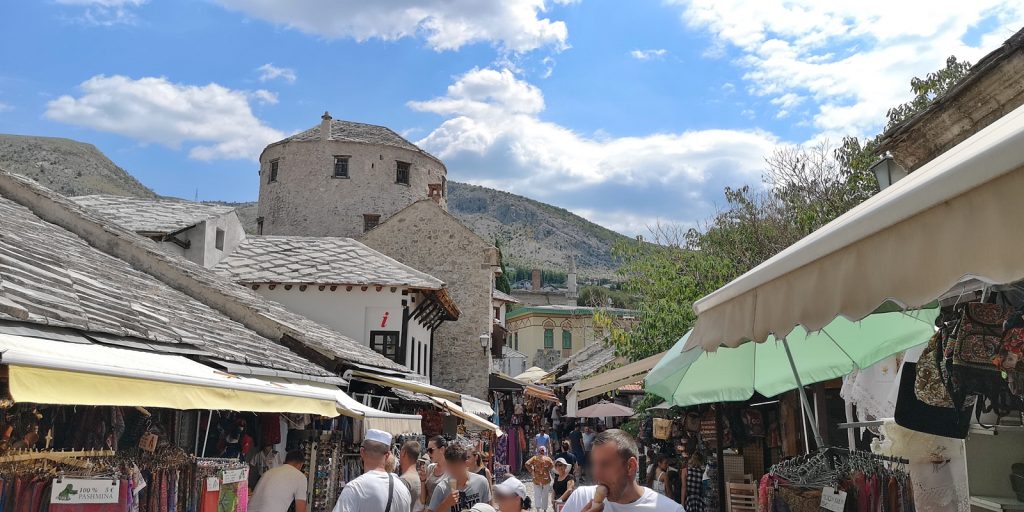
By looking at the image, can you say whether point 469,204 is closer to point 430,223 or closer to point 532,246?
point 532,246

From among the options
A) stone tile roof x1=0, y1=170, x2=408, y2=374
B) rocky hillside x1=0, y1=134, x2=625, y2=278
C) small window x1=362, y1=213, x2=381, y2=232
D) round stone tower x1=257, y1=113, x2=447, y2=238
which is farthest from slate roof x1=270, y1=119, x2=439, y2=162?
rocky hillside x1=0, y1=134, x2=625, y2=278

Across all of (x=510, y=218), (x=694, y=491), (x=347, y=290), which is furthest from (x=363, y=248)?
(x=510, y=218)

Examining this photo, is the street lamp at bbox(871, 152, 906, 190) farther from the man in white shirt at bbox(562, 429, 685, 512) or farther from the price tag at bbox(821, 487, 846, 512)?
the man in white shirt at bbox(562, 429, 685, 512)

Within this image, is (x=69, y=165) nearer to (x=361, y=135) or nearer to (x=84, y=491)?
(x=361, y=135)

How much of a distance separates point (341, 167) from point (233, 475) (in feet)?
102

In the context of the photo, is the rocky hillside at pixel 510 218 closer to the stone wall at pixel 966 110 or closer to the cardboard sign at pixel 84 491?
the stone wall at pixel 966 110

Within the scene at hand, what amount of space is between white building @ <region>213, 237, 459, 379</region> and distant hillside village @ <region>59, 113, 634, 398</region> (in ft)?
0.09

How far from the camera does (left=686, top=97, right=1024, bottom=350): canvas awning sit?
7.38ft

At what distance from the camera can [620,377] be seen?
11812 mm

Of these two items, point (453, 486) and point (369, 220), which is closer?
point (453, 486)

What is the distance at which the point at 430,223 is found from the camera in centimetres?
2839

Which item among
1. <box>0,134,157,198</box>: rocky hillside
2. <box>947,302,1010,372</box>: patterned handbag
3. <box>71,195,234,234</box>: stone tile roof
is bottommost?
<box>947,302,1010,372</box>: patterned handbag

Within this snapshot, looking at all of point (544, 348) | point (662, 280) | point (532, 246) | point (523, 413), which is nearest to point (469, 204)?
point (532, 246)

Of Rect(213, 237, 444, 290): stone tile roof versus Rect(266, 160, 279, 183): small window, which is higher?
Rect(266, 160, 279, 183): small window
